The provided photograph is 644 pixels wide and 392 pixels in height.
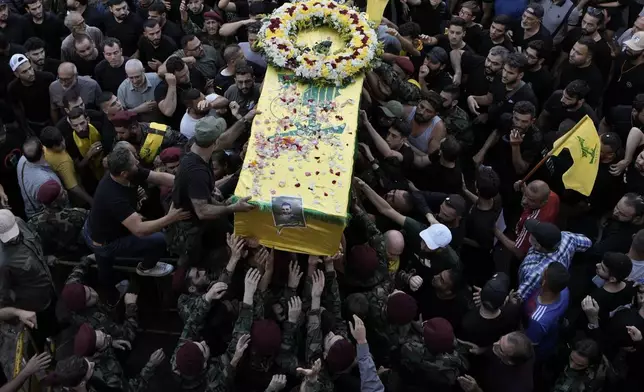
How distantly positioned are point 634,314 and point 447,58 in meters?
4.06

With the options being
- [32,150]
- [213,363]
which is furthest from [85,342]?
[32,150]

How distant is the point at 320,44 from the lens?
6660 millimetres

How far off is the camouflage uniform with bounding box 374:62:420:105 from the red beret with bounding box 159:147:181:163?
235cm

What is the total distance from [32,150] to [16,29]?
3.13 metres

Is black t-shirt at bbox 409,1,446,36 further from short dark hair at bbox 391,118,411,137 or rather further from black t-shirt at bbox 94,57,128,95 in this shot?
black t-shirt at bbox 94,57,128,95

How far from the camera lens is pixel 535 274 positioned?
5352mm

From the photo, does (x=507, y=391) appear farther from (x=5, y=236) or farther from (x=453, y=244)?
(x=5, y=236)

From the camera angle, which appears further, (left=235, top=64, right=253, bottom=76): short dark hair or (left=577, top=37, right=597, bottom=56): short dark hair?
(left=577, top=37, right=597, bottom=56): short dark hair

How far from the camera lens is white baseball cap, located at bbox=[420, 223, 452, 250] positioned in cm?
539

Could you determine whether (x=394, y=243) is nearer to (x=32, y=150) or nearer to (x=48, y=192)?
(x=48, y=192)

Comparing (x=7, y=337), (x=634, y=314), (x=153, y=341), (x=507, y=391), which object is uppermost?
(x=634, y=314)

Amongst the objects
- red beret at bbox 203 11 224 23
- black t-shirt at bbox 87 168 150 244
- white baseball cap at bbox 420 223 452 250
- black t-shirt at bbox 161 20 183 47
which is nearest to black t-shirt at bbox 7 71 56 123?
black t-shirt at bbox 161 20 183 47

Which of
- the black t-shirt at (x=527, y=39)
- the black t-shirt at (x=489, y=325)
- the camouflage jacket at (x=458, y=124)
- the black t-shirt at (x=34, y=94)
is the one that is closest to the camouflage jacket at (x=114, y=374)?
the black t-shirt at (x=489, y=325)

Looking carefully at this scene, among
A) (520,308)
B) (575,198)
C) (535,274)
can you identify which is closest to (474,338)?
(520,308)
